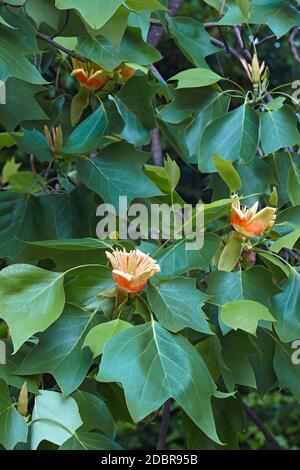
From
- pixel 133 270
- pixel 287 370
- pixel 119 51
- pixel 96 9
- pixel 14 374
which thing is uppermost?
pixel 96 9

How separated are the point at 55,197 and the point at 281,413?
2341 millimetres

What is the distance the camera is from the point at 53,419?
36.9 inches

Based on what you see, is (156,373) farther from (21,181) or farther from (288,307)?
(21,181)

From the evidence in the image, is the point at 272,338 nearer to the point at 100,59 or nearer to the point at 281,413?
the point at 100,59

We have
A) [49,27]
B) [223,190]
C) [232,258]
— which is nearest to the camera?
[232,258]

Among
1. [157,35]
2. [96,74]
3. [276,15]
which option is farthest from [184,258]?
[157,35]

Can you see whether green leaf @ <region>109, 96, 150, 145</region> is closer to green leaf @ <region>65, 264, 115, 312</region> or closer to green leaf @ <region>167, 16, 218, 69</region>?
green leaf @ <region>167, 16, 218, 69</region>

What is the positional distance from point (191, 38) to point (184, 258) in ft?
1.63

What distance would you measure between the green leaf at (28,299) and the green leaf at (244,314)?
0.62 ft

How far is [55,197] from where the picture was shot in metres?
1.36

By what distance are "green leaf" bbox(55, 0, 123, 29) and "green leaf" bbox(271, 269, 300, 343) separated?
386 millimetres

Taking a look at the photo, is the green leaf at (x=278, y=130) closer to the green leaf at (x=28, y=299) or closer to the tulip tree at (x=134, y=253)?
the tulip tree at (x=134, y=253)

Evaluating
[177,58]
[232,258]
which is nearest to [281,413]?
[177,58]

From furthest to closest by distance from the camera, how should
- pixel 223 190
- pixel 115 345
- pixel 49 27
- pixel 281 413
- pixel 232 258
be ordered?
pixel 281 413, pixel 223 190, pixel 49 27, pixel 232 258, pixel 115 345
